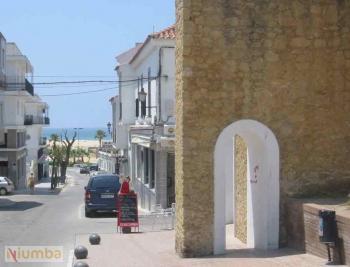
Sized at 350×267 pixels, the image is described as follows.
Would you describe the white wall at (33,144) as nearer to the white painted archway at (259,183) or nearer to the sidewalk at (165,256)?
the sidewalk at (165,256)

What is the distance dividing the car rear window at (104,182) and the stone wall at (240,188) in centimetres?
1068

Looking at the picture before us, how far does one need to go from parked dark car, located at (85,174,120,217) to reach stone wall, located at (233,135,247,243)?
1018 cm

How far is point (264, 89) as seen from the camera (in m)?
13.4

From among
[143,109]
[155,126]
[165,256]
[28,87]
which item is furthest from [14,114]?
[165,256]

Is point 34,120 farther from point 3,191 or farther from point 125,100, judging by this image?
point 125,100

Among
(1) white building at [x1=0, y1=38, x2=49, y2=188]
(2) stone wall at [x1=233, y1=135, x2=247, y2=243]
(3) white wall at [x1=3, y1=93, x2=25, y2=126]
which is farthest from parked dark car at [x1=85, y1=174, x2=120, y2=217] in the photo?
(3) white wall at [x1=3, y1=93, x2=25, y2=126]

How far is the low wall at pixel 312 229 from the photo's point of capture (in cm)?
1086

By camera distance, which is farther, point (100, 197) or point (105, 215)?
point (105, 215)

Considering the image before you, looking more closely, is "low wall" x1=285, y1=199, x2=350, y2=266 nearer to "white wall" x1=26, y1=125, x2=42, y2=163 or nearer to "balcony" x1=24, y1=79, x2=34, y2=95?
"balcony" x1=24, y1=79, x2=34, y2=95

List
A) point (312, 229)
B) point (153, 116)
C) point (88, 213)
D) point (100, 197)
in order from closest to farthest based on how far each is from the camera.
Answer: point (312, 229) < point (100, 197) < point (88, 213) < point (153, 116)

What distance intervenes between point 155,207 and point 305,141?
14.4 m

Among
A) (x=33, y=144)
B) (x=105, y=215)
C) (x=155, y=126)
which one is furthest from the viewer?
(x=33, y=144)

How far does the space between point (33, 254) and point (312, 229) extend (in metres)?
6.23

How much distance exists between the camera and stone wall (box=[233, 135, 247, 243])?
591 inches
